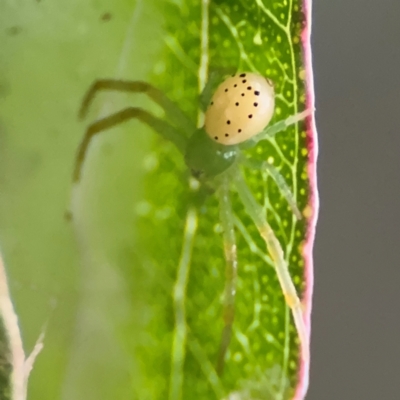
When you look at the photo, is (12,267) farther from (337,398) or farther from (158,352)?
(337,398)

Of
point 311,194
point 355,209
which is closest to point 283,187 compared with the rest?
point 311,194

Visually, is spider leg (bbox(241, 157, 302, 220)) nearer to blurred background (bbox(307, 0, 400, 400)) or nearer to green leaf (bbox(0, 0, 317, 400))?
green leaf (bbox(0, 0, 317, 400))

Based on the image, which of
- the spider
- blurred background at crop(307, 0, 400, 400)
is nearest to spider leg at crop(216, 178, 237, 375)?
the spider

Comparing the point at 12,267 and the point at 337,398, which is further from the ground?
the point at 12,267

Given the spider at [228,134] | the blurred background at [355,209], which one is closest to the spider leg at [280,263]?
the spider at [228,134]

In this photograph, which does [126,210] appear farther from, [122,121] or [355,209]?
[355,209]

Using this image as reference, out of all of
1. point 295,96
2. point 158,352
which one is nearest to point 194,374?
point 158,352

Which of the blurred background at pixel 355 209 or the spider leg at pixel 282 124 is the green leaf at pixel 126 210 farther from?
the blurred background at pixel 355 209
